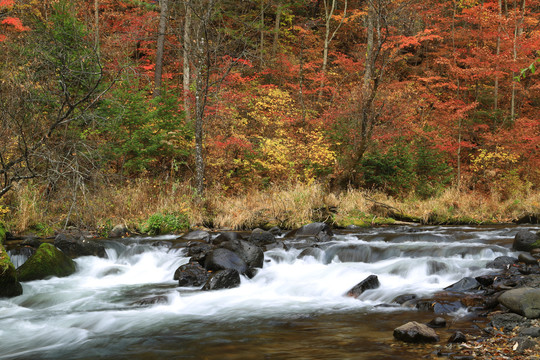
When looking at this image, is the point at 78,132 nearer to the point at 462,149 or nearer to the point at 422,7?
the point at 462,149

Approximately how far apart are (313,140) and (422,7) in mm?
11959

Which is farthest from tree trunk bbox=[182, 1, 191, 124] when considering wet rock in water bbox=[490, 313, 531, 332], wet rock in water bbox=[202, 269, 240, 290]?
wet rock in water bbox=[490, 313, 531, 332]

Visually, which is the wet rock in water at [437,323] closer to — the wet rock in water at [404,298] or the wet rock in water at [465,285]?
the wet rock in water at [404,298]

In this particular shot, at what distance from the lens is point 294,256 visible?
1062 centimetres

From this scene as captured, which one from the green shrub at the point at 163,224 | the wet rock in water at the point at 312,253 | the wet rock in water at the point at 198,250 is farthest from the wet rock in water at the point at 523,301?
the green shrub at the point at 163,224

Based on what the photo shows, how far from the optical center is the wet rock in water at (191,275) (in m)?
8.91

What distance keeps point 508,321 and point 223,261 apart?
5488 mm

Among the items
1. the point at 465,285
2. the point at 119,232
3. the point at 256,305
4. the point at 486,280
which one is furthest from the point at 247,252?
the point at 119,232

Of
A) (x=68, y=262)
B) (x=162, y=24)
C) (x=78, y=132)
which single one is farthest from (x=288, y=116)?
(x=68, y=262)

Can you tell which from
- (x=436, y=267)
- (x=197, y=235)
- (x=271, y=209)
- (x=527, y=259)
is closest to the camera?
(x=527, y=259)

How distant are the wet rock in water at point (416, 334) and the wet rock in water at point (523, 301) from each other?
1273 mm

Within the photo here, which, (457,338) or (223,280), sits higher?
(457,338)

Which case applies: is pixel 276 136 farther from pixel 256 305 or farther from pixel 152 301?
pixel 152 301

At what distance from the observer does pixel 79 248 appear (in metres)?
10.9
